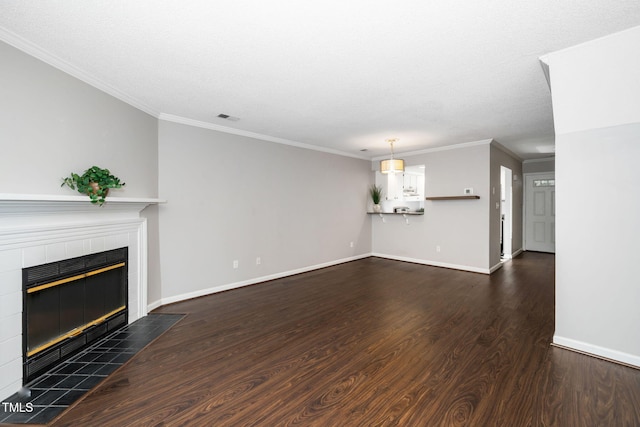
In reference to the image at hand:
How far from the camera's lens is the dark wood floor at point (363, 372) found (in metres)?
1.74

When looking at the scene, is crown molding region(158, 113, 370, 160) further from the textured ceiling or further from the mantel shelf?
the mantel shelf

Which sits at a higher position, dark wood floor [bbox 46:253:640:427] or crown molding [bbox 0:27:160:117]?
crown molding [bbox 0:27:160:117]

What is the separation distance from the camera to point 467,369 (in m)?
2.21

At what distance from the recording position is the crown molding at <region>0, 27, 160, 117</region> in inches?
78.7

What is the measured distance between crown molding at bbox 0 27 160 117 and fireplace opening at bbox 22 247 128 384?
162 cm

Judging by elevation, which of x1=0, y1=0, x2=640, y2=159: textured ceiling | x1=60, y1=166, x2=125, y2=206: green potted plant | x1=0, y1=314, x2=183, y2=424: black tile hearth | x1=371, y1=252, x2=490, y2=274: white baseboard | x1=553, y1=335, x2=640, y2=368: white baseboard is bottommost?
x1=0, y1=314, x2=183, y2=424: black tile hearth

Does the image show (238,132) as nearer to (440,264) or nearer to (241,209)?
(241,209)

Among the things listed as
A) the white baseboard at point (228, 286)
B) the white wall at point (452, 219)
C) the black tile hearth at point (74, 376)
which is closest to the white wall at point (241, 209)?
the white baseboard at point (228, 286)

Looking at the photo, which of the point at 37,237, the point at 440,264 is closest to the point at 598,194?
the point at 440,264

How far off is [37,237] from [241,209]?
2481mm

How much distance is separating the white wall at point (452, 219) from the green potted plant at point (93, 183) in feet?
17.9

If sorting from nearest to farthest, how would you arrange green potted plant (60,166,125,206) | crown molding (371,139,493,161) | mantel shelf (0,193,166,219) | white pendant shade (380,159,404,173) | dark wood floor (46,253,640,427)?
1. dark wood floor (46,253,640,427)
2. mantel shelf (0,193,166,219)
3. green potted plant (60,166,125,206)
4. white pendant shade (380,159,404,173)
5. crown molding (371,139,493,161)

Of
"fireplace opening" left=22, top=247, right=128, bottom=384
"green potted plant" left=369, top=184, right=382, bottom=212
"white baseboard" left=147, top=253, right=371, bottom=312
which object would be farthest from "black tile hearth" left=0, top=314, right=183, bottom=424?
"green potted plant" left=369, top=184, right=382, bottom=212

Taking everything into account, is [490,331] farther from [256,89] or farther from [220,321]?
[256,89]
